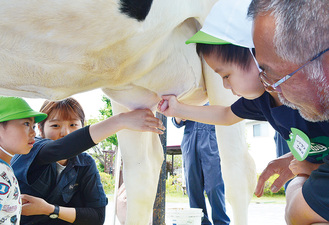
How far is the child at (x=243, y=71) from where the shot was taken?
112 cm

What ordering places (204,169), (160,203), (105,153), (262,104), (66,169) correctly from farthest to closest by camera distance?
(105,153), (204,169), (160,203), (66,169), (262,104)

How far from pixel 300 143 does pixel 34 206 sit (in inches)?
44.1

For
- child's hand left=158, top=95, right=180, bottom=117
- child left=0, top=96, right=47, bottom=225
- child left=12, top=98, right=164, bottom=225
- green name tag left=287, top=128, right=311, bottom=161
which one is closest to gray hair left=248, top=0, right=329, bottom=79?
green name tag left=287, top=128, right=311, bottom=161

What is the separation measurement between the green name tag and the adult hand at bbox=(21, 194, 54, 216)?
3.48 feet

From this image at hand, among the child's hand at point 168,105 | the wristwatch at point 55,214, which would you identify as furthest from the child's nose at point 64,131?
the child's hand at point 168,105

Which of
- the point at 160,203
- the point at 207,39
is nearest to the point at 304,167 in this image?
the point at 207,39

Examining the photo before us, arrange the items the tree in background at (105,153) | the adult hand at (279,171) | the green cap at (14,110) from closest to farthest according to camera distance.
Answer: the adult hand at (279,171) < the green cap at (14,110) < the tree in background at (105,153)

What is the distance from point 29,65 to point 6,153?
0.52 meters

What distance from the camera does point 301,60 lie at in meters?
0.80

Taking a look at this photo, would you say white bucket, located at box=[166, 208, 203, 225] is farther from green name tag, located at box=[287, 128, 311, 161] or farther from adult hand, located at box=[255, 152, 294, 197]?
green name tag, located at box=[287, 128, 311, 161]

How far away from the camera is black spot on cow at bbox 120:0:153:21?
1.19 metres

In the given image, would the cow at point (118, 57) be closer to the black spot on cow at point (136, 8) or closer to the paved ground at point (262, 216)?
the black spot on cow at point (136, 8)

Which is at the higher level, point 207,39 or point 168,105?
point 207,39

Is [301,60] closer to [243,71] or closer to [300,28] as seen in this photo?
[300,28]
